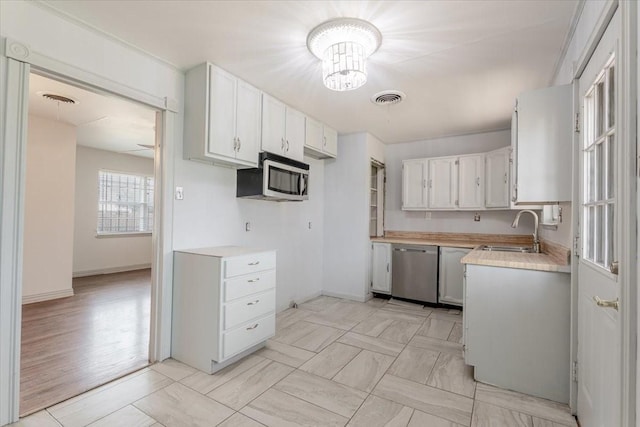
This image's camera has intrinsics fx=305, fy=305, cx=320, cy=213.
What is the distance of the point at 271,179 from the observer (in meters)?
2.95

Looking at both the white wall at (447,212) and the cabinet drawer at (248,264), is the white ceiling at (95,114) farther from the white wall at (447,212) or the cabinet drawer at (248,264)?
the white wall at (447,212)

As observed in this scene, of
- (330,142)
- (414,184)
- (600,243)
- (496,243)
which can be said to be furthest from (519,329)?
(330,142)

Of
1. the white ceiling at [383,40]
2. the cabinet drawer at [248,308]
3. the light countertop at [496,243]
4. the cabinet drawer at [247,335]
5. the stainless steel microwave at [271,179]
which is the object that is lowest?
the cabinet drawer at [247,335]

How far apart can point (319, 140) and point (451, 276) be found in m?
2.42

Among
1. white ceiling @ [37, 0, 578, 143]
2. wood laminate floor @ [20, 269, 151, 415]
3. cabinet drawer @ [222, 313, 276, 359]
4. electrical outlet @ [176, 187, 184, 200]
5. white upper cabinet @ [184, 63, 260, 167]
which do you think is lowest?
wood laminate floor @ [20, 269, 151, 415]

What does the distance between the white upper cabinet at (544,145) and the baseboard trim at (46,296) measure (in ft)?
18.3

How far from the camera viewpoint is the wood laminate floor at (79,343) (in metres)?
2.07

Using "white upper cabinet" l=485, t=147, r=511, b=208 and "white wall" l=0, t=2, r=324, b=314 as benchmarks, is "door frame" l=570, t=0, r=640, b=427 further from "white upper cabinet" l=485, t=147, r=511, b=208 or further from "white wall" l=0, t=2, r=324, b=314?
"white upper cabinet" l=485, t=147, r=511, b=208

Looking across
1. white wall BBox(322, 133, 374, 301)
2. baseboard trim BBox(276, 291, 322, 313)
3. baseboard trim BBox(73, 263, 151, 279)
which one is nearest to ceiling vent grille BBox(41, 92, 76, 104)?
white wall BBox(322, 133, 374, 301)

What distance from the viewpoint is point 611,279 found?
1268 mm

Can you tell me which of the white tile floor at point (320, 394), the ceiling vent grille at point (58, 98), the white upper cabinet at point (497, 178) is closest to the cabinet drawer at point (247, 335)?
the white tile floor at point (320, 394)

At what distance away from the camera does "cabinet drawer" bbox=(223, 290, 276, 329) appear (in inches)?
90.7

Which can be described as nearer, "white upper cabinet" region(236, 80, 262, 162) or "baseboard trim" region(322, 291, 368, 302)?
"white upper cabinet" region(236, 80, 262, 162)

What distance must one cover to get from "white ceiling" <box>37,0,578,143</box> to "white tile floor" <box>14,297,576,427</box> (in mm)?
2393
